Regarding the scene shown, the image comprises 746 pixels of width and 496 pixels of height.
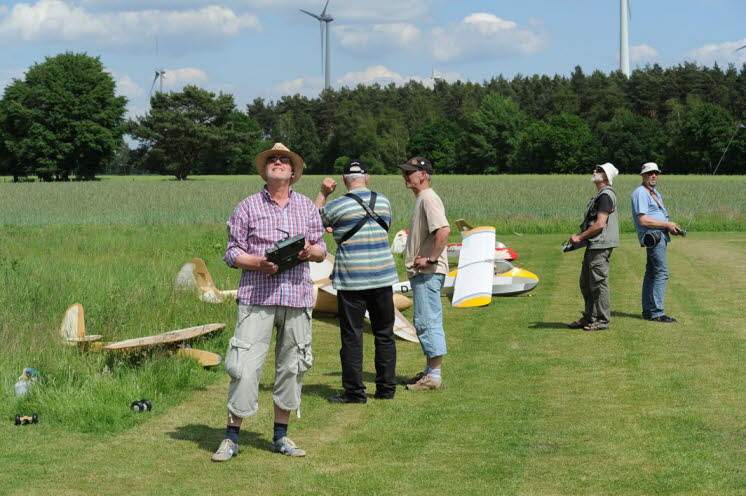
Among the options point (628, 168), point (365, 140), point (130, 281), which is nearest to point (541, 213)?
point (130, 281)

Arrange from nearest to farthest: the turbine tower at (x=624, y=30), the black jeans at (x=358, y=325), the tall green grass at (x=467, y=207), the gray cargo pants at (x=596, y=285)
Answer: the black jeans at (x=358, y=325), the gray cargo pants at (x=596, y=285), the tall green grass at (x=467, y=207), the turbine tower at (x=624, y=30)

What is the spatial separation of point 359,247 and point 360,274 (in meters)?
0.21

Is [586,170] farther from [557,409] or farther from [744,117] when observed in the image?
[557,409]

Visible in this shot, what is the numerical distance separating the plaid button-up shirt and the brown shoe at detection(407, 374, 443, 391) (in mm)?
2289

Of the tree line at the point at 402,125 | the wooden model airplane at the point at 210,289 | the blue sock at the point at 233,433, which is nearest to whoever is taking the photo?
the blue sock at the point at 233,433

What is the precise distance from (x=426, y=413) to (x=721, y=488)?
8.07ft

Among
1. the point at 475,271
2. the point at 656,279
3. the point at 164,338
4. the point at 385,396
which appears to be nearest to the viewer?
the point at 385,396

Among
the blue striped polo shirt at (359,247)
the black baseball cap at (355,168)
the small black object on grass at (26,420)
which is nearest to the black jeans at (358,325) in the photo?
the blue striped polo shirt at (359,247)

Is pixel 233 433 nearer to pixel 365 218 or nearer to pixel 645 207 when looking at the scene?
pixel 365 218

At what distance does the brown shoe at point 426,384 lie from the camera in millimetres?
7734

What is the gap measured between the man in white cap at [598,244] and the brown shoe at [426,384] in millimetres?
3093

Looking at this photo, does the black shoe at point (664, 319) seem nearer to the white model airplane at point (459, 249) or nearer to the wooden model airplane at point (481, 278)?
the wooden model airplane at point (481, 278)

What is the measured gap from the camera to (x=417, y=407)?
7.13 m

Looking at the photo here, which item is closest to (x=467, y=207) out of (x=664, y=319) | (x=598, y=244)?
(x=664, y=319)
